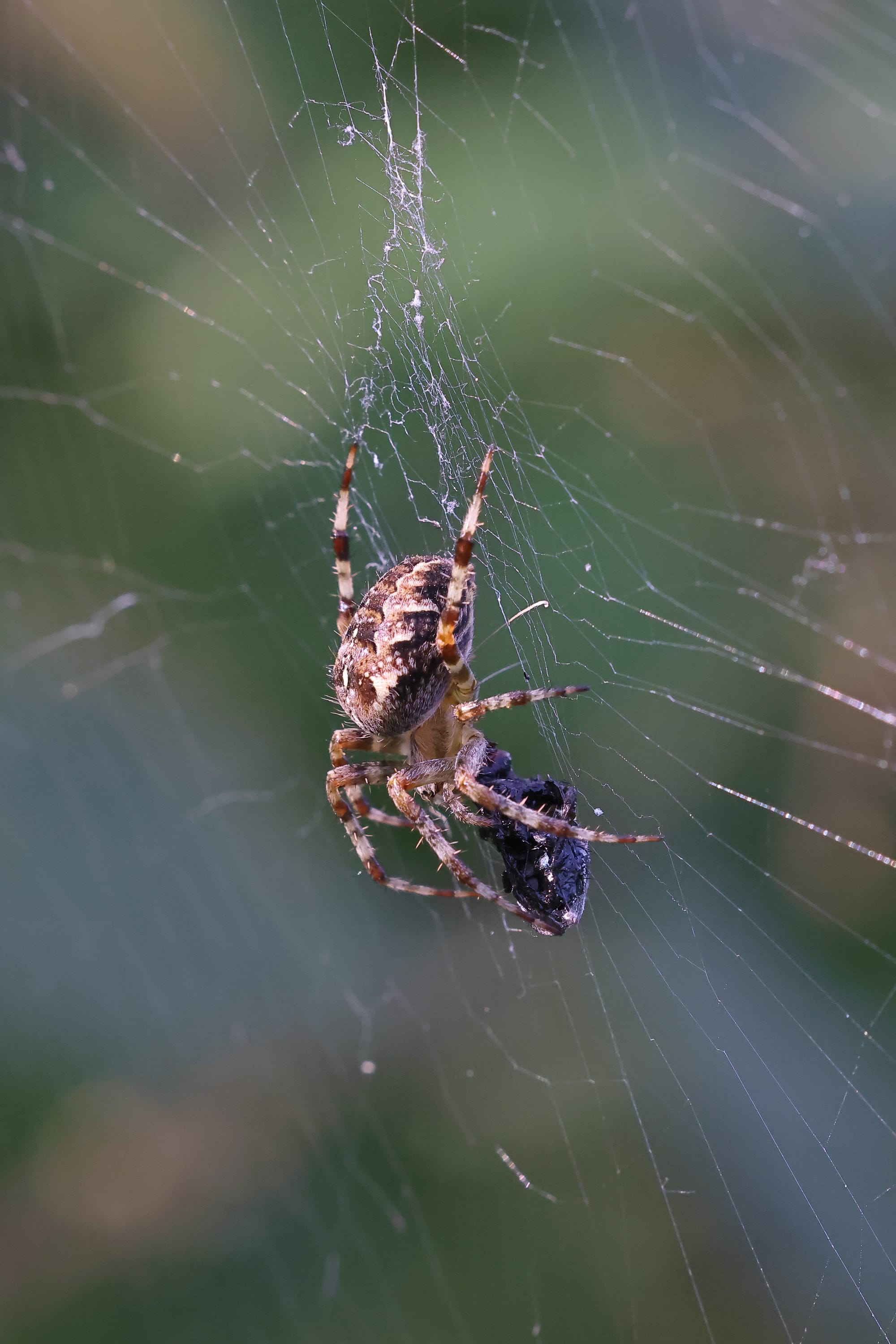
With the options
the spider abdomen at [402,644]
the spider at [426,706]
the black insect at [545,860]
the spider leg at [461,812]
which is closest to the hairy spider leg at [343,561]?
Answer: the spider at [426,706]

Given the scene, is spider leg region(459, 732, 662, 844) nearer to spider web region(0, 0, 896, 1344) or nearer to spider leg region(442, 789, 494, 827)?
spider leg region(442, 789, 494, 827)

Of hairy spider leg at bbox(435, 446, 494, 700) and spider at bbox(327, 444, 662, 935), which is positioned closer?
hairy spider leg at bbox(435, 446, 494, 700)

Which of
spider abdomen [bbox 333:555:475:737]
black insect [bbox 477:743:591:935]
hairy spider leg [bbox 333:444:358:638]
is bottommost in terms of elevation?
black insect [bbox 477:743:591:935]

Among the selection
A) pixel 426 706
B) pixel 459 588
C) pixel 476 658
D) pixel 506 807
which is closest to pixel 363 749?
pixel 426 706

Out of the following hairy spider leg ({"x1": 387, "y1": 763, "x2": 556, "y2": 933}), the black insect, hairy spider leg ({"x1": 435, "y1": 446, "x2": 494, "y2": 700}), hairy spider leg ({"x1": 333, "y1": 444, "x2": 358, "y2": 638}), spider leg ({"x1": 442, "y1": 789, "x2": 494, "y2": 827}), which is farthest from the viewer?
hairy spider leg ({"x1": 333, "y1": 444, "x2": 358, "y2": 638})

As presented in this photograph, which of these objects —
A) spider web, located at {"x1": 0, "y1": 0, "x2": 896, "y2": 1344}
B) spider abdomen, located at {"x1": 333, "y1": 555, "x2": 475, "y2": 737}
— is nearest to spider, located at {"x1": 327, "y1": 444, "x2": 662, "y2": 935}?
spider abdomen, located at {"x1": 333, "y1": 555, "x2": 475, "y2": 737}

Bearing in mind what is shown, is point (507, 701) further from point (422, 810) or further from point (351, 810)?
point (351, 810)
